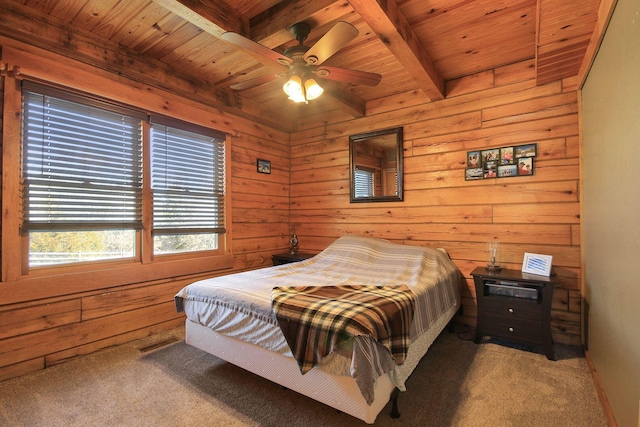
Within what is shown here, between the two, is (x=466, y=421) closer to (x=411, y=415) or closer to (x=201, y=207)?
(x=411, y=415)

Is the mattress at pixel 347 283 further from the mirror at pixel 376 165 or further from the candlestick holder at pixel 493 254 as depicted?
the mirror at pixel 376 165

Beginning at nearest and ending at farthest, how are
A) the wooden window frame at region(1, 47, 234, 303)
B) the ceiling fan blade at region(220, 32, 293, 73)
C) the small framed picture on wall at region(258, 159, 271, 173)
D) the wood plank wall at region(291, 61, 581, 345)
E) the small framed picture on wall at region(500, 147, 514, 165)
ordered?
the ceiling fan blade at region(220, 32, 293, 73)
the wooden window frame at region(1, 47, 234, 303)
the wood plank wall at region(291, 61, 581, 345)
the small framed picture on wall at region(500, 147, 514, 165)
the small framed picture on wall at region(258, 159, 271, 173)

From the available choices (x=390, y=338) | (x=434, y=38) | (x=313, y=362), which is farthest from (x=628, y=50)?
(x=313, y=362)

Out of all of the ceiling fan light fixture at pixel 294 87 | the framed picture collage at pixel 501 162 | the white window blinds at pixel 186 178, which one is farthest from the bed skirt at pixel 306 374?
the ceiling fan light fixture at pixel 294 87

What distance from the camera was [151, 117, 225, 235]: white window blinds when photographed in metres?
2.90

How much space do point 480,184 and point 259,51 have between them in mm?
2374

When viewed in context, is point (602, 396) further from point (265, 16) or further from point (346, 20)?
point (265, 16)

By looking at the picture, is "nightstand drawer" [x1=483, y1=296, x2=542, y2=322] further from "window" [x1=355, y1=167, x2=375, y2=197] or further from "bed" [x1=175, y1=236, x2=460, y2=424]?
"window" [x1=355, y1=167, x2=375, y2=197]

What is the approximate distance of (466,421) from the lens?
1605 mm

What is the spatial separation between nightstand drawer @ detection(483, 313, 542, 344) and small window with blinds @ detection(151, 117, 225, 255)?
111 inches

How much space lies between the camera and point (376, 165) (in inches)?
144

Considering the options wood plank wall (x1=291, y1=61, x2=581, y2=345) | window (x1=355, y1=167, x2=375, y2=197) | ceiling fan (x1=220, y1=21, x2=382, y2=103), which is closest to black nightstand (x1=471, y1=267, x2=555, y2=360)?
wood plank wall (x1=291, y1=61, x2=581, y2=345)

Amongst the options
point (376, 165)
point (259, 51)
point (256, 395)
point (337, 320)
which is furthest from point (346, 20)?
point (256, 395)

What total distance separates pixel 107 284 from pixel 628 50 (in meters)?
3.63
